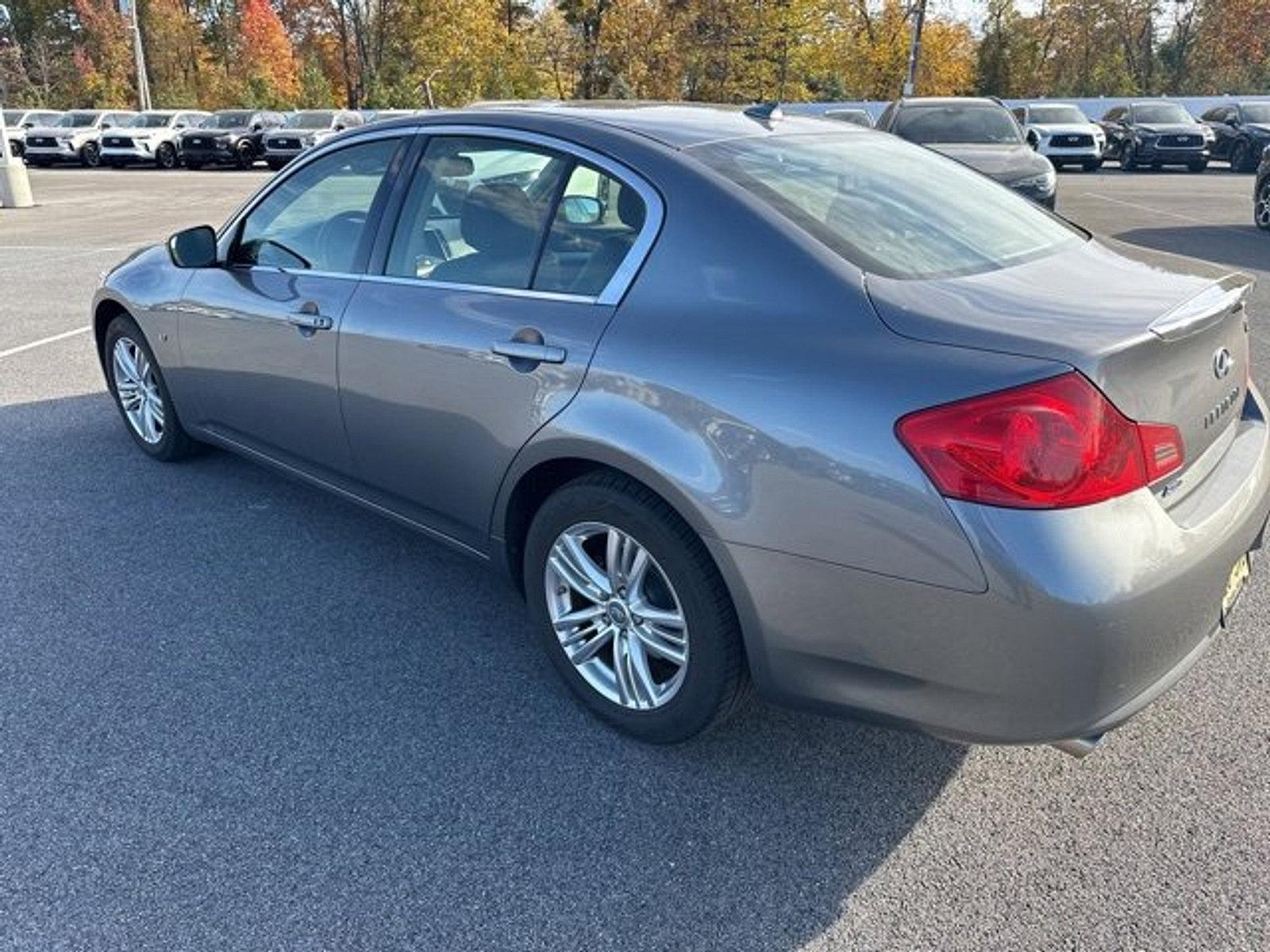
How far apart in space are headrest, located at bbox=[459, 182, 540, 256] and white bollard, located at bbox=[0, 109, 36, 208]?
18525mm

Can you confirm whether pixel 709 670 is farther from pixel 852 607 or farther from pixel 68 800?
pixel 68 800

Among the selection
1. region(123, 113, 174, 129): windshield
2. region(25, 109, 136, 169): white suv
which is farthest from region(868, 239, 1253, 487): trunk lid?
region(25, 109, 136, 169): white suv

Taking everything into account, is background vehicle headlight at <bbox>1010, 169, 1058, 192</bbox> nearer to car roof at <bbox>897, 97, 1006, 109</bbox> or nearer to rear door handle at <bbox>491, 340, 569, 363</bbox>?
car roof at <bbox>897, 97, 1006, 109</bbox>

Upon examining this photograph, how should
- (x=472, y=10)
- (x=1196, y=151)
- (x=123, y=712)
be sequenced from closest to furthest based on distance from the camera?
(x=123, y=712), (x=1196, y=151), (x=472, y=10)

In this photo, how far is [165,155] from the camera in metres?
29.7

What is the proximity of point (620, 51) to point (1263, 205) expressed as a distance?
35892 mm

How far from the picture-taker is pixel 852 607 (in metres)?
2.19

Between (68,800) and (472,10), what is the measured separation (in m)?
47.2

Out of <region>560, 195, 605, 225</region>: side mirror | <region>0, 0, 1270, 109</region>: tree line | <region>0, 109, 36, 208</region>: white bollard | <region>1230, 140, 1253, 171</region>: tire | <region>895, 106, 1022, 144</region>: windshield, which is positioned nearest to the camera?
<region>560, 195, 605, 225</region>: side mirror

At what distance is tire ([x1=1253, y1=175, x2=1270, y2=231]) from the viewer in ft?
40.8

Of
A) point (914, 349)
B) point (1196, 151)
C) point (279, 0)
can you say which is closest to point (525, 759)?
point (914, 349)

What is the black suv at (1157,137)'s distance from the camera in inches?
929

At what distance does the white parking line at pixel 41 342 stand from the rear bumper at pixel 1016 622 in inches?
265

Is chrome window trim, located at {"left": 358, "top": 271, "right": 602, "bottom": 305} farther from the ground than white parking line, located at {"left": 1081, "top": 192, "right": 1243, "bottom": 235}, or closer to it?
farther from the ground
